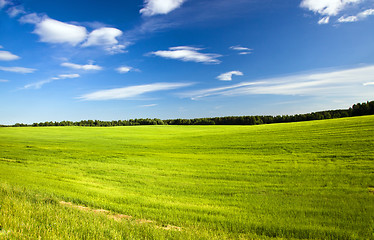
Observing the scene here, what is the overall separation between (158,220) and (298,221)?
206 inches

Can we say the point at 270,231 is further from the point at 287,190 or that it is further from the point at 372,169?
the point at 372,169

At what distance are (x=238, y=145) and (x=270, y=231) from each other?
813 inches

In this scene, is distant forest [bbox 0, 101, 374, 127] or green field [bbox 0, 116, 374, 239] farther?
distant forest [bbox 0, 101, 374, 127]

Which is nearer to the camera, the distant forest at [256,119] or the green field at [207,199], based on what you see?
the green field at [207,199]

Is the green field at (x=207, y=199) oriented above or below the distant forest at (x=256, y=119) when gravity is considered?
below

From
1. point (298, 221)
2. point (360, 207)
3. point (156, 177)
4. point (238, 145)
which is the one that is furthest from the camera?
point (238, 145)

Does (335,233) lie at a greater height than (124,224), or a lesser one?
lesser

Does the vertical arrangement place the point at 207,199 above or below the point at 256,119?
below

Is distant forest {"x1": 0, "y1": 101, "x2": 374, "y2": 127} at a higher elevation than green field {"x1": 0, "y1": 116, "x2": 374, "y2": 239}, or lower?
higher

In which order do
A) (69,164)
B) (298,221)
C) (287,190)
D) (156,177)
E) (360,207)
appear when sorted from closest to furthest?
1. (298,221)
2. (360,207)
3. (287,190)
4. (156,177)
5. (69,164)

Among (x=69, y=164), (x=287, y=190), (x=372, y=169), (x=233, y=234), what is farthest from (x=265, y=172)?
(x=69, y=164)

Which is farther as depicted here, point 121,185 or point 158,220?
point 121,185

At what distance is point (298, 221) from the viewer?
7.75 metres

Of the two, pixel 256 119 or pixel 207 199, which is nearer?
pixel 207 199
